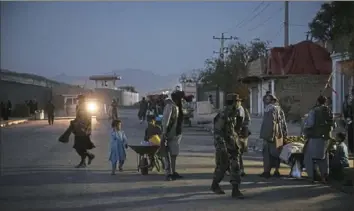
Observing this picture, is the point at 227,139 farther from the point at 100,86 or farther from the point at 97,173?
the point at 100,86

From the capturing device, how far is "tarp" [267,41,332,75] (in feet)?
95.6

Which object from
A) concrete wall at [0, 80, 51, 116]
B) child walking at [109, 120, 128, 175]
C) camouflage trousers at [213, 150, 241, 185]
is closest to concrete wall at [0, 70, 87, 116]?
concrete wall at [0, 80, 51, 116]

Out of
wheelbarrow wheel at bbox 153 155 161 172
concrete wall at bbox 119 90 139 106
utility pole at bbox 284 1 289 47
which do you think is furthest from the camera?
concrete wall at bbox 119 90 139 106

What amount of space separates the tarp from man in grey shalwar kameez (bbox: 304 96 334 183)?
19.5 metres

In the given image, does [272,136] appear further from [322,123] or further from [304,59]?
[304,59]

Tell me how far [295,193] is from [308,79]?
2475cm

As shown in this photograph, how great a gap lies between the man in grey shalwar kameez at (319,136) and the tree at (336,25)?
2.41m

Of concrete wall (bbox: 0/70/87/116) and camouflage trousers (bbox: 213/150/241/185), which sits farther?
concrete wall (bbox: 0/70/87/116)

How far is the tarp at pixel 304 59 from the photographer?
29.1 m

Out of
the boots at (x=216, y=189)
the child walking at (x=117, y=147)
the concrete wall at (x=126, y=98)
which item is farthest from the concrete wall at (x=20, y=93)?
the boots at (x=216, y=189)

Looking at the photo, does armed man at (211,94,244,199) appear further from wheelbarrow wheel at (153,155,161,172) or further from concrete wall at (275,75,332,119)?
concrete wall at (275,75,332,119)

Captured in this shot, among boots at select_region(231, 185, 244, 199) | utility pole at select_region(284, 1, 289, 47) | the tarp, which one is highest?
utility pole at select_region(284, 1, 289, 47)

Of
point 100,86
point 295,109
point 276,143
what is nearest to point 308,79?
point 295,109

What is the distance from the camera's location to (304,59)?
29.7 metres
